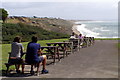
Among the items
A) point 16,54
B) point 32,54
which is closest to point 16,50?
point 16,54

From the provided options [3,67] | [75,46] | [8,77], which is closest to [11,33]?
[75,46]

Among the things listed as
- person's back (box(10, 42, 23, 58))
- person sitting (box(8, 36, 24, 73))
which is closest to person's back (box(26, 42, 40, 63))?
person sitting (box(8, 36, 24, 73))

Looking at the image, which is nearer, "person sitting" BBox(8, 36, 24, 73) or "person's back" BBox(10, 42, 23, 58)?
Result: "person sitting" BBox(8, 36, 24, 73)

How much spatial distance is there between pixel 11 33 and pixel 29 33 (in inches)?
140

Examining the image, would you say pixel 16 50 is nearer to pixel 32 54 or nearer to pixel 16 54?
pixel 16 54

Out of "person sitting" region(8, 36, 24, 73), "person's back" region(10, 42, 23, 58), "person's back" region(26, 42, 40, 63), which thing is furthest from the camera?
"person's back" region(10, 42, 23, 58)

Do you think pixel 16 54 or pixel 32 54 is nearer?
pixel 32 54

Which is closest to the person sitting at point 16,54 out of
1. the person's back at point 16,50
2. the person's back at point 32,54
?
the person's back at point 16,50

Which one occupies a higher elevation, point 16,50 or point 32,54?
point 16,50

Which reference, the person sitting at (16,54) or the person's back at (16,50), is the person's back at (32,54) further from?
the person's back at (16,50)

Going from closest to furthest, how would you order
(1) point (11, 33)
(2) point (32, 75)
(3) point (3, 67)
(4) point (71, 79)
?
1. (4) point (71, 79)
2. (2) point (32, 75)
3. (3) point (3, 67)
4. (1) point (11, 33)

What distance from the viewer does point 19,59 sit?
9438mm

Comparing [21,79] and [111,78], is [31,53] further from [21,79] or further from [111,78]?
[111,78]

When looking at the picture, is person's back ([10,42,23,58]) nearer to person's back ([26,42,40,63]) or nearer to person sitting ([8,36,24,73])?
person sitting ([8,36,24,73])
